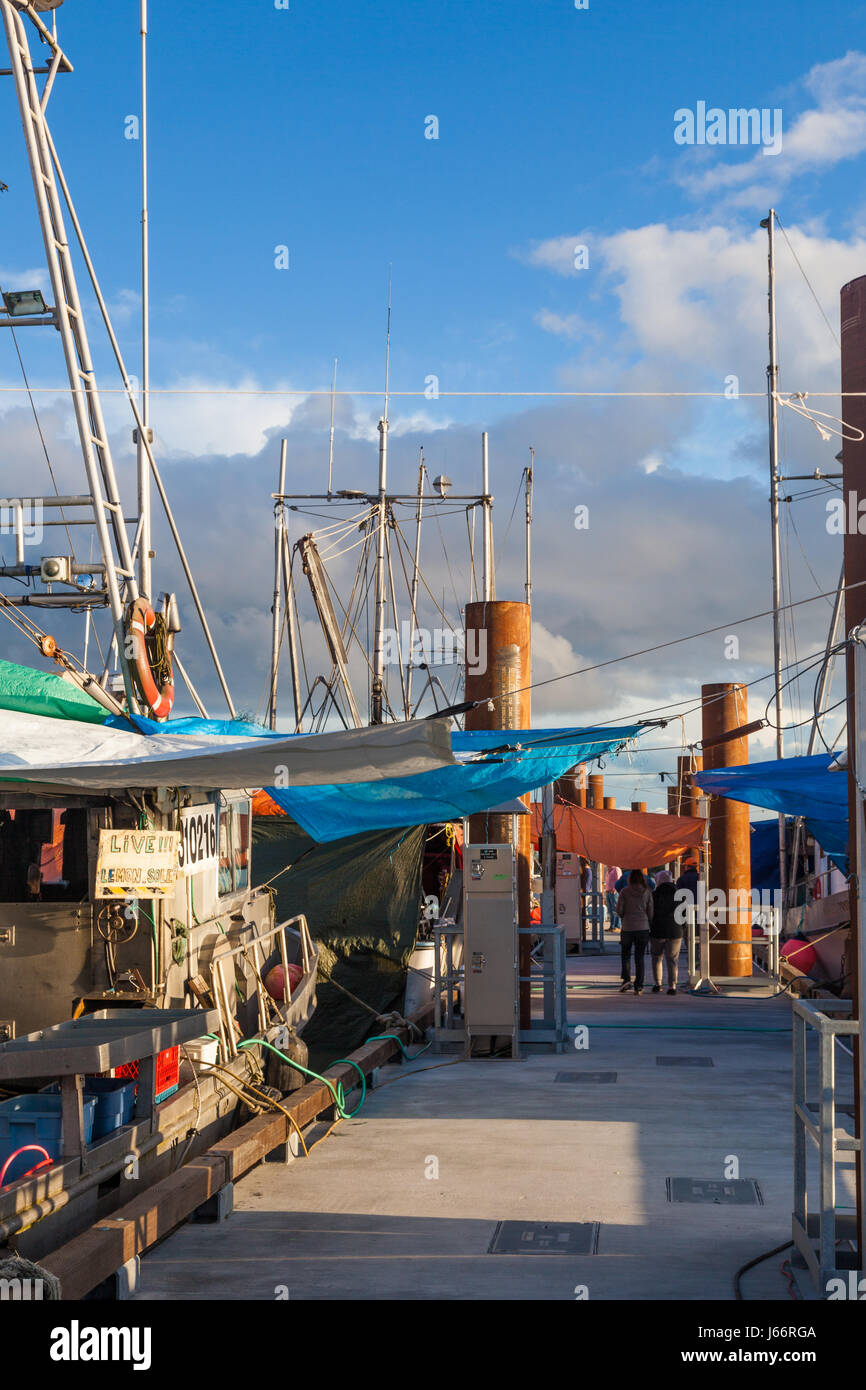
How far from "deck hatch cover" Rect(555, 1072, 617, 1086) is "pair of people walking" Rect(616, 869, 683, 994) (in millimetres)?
6344

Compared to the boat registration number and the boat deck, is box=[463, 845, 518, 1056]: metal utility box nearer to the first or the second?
the boat deck

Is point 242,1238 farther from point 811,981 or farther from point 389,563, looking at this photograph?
point 389,563

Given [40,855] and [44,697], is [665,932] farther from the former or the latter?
[40,855]

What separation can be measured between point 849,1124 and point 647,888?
974 cm

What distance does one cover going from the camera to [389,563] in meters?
29.3

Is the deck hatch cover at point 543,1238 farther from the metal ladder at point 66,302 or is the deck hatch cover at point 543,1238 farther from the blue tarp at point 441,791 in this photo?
the metal ladder at point 66,302

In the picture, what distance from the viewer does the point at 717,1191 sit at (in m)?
8.30

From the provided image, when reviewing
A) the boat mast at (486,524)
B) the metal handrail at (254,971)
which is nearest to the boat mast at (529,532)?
the boat mast at (486,524)

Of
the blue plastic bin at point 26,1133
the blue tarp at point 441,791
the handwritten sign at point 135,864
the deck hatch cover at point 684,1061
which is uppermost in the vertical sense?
the blue tarp at point 441,791

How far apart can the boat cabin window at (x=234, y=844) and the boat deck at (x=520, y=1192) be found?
8.21 feet

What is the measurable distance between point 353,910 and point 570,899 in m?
11.0

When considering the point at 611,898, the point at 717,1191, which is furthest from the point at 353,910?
the point at 611,898

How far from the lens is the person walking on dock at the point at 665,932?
61.7ft
